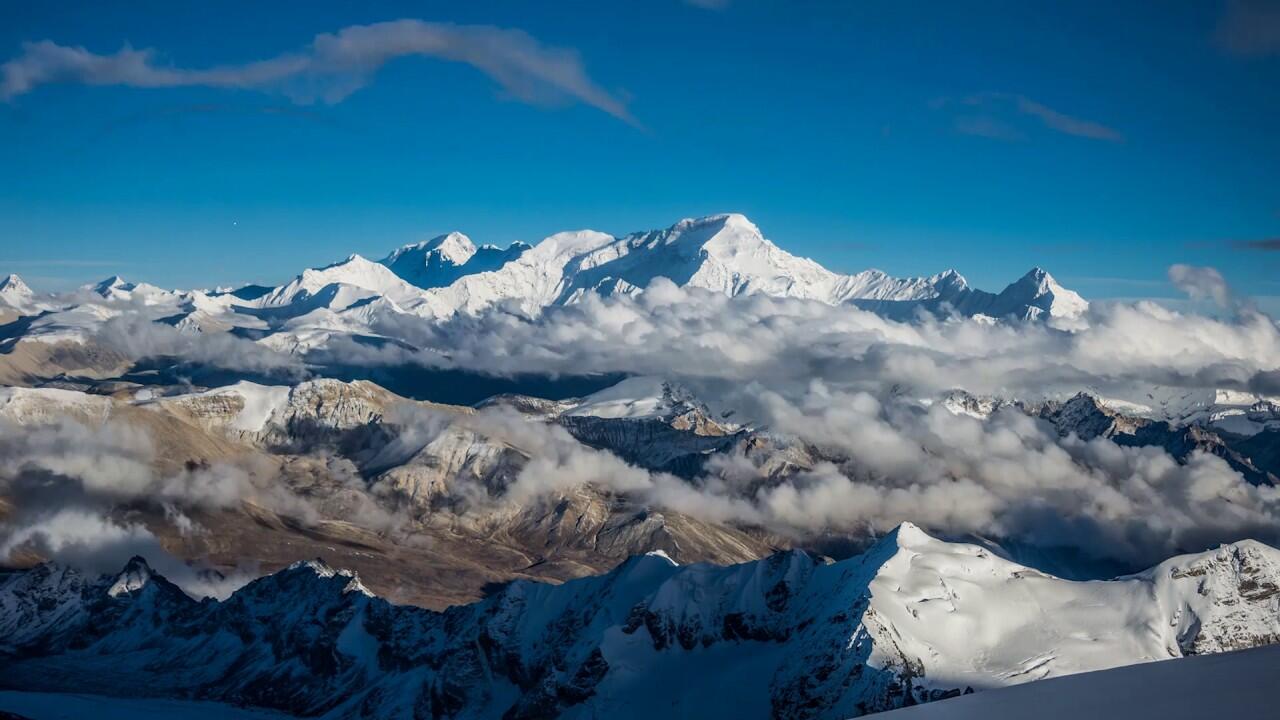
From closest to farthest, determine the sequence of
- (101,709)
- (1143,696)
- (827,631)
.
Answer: (1143,696)
(827,631)
(101,709)

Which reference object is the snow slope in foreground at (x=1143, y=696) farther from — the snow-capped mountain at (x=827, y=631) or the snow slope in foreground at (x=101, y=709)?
the snow slope in foreground at (x=101, y=709)

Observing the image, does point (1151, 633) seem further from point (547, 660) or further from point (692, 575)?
point (547, 660)

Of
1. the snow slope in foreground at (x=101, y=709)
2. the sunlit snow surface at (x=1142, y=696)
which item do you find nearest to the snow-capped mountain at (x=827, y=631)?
the snow slope in foreground at (x=101, y=709)

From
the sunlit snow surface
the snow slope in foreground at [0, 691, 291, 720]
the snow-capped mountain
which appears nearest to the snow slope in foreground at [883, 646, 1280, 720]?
the sunlit snow surface

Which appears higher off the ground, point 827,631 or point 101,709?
point 827,631

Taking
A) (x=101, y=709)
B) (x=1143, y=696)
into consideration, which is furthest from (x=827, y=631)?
(x=101, y=709)

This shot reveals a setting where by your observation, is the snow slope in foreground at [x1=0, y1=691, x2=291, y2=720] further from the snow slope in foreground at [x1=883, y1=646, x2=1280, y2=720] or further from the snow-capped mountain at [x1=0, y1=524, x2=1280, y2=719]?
the snow slope in foreground at [x1=883, y1=646, x2=1280, y2=720]

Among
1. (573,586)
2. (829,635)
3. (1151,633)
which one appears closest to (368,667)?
(573,586)

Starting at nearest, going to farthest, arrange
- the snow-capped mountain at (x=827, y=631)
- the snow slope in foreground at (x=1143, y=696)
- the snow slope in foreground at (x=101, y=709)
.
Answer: the snow slope in foreground at (x=1143, y=696) < the snow-capped mountain at (x=827, y=631) < the snow slope in foreground at (x=101, y=709)

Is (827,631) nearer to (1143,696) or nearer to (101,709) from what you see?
(1143,696)
